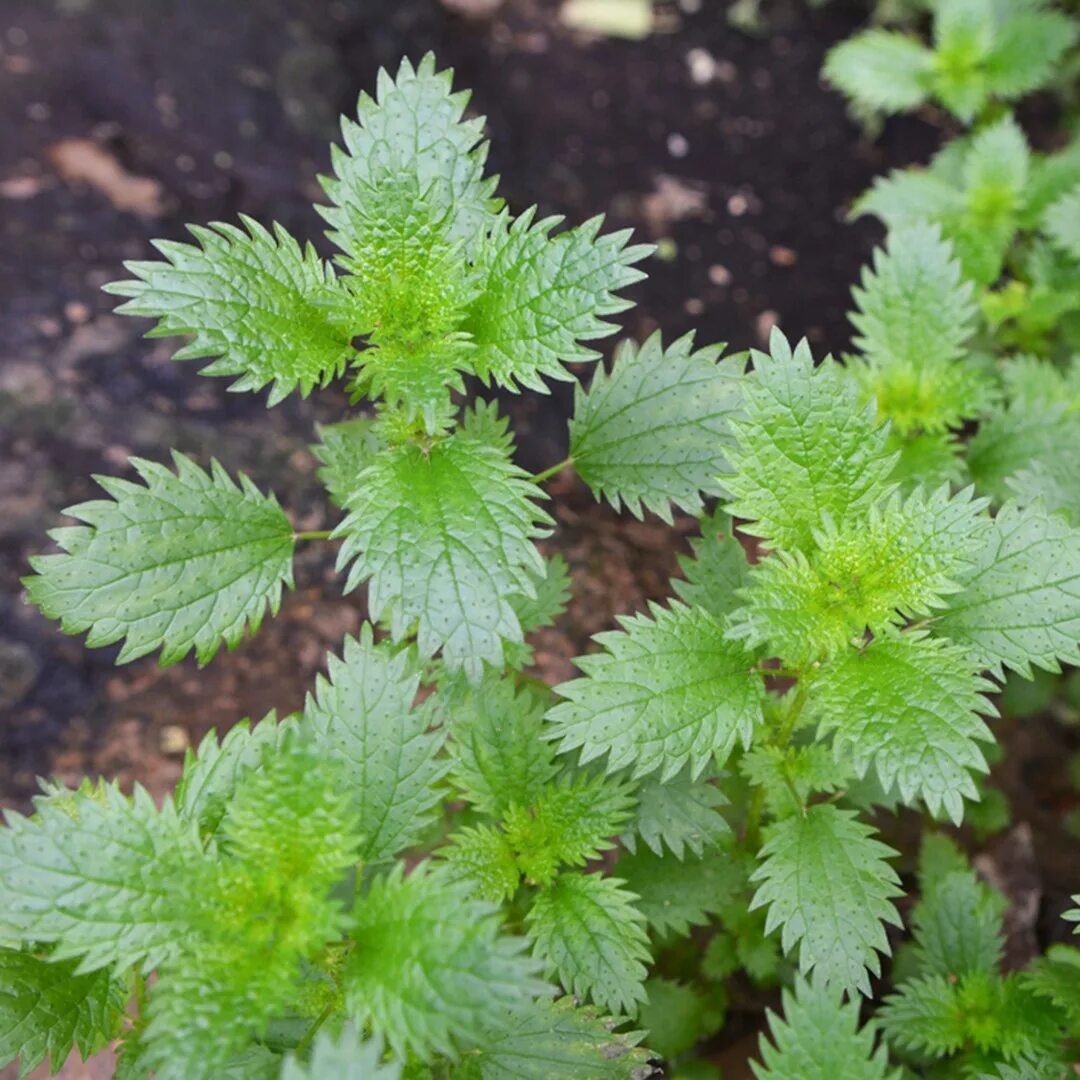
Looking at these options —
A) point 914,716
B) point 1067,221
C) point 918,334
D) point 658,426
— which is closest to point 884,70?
point 1067,221

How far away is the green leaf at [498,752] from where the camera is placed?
188 centimetres

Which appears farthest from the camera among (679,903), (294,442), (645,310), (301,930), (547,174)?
(547,174)

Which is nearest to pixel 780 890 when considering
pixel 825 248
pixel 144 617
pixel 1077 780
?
pixel 144 617

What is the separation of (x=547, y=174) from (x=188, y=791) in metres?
2.51

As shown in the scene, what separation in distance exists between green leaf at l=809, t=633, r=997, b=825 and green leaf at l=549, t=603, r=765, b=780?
0.55 feet

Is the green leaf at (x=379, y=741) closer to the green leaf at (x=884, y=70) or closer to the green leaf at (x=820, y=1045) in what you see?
the green leaf at (x=820, y=1045)

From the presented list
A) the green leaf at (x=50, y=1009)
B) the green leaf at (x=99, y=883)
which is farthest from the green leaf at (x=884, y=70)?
the green leaf at (x=50, y=1009)

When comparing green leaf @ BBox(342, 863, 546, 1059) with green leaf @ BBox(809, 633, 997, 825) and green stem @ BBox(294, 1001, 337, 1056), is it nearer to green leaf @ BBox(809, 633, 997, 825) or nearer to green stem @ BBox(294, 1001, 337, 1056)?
green stem @ BBox(294, 1001, 337, 1056)

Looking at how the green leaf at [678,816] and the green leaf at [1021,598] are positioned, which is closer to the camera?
the green leaf at [1021,598]

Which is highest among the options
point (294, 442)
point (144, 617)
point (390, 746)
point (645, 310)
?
point (645, 310)

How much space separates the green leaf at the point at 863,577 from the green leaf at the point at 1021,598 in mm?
79

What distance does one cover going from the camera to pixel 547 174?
3459 millimetres

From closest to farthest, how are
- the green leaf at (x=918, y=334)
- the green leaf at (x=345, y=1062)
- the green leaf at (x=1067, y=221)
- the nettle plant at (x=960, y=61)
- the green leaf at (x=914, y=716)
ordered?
the green leaf at (x=345, y=1062)
the green leaf at (x=914, y=716)
the green leaf at (x=918, y=334)
the green leaf at (x=1067, y=221)
the nettle plant at (x=960, y=61)

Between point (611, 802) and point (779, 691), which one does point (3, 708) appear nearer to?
point (611, 802)
